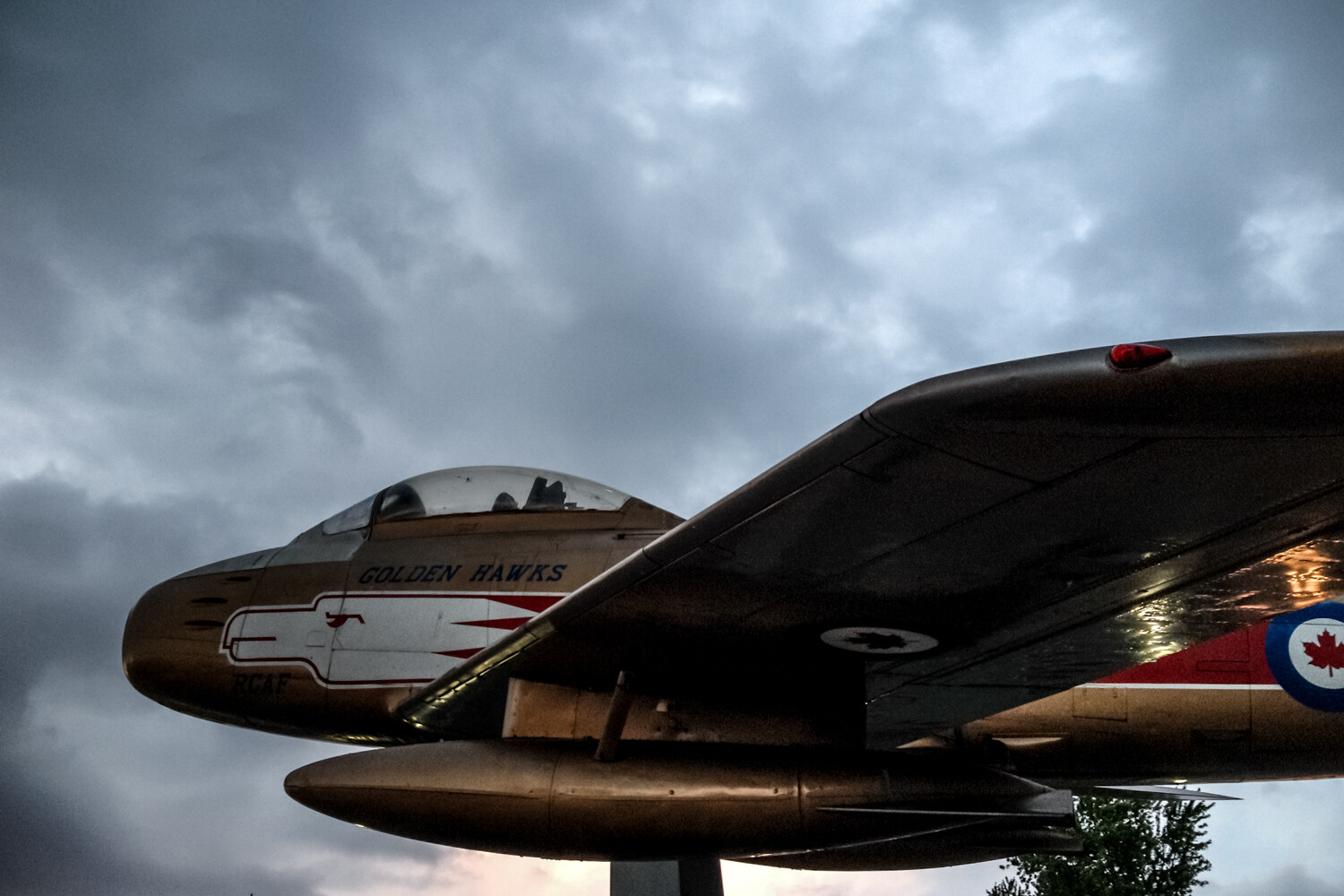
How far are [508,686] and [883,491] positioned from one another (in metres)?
2.90

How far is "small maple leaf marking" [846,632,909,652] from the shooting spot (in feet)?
13.7

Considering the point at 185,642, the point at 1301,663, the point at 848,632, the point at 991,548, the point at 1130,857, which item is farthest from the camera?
the point at 1130,857

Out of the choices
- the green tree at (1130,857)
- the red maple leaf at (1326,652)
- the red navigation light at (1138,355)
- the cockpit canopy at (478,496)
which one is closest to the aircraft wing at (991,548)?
the red navigation light at (1138,355)

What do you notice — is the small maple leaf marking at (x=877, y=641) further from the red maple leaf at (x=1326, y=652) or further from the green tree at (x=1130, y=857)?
the green tree at (x=1130, y=857)

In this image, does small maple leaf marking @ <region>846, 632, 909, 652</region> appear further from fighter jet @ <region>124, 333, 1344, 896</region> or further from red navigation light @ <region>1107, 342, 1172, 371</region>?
red navigation light @ <region>1107, 342, 1172, 371</region>

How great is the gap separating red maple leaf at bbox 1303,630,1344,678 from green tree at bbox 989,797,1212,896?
13927 millimetres

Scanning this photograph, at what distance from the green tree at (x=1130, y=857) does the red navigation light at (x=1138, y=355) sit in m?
19.0

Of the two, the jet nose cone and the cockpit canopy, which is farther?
the cockpit canopy

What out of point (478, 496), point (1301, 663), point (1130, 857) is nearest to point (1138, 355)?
point (1301, 663)

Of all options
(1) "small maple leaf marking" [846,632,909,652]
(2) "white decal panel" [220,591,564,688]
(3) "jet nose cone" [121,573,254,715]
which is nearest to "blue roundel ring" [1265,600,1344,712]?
(1) "small maple leaf marking" [846,632,909,652]

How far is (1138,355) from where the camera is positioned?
81.5 inches

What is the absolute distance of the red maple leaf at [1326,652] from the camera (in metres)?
6.06

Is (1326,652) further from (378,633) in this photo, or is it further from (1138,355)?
(378,633)

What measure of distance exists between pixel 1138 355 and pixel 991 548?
51.6 inches
